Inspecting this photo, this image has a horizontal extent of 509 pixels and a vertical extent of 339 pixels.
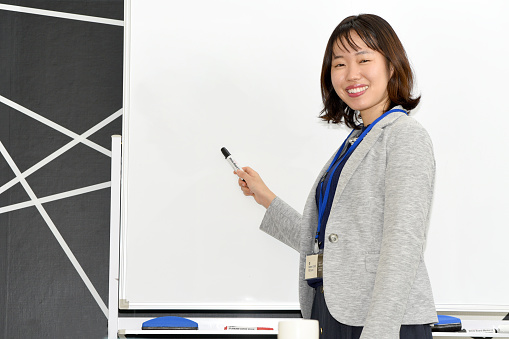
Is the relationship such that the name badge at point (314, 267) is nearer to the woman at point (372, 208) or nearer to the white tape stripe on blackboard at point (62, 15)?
the woman at point (372, 208)

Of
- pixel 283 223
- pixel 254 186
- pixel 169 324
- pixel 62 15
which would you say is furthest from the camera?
pixel 62 15

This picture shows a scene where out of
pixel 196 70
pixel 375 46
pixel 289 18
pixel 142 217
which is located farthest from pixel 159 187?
pixel 375 46

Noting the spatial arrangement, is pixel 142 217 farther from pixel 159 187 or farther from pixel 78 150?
pixel 78 150

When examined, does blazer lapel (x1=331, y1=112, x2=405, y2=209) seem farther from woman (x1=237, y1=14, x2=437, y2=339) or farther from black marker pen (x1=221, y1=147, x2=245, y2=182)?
black marker pen (x1=221, y1=147, x2=245, y2=182)

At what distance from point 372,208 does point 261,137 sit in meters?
0.94

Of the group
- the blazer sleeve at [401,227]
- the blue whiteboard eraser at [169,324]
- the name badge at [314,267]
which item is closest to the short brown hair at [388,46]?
the blazer sleeve at [401,227]

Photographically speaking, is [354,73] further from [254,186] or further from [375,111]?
[254,186]

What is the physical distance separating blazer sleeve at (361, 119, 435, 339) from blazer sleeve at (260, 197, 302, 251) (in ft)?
1.88

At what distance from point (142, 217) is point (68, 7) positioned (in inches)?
39.2

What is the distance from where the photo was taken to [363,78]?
1547mm

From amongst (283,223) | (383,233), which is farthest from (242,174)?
(383,233)

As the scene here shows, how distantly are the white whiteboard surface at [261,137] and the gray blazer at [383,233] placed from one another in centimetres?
85

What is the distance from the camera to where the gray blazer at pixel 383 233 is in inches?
49.6

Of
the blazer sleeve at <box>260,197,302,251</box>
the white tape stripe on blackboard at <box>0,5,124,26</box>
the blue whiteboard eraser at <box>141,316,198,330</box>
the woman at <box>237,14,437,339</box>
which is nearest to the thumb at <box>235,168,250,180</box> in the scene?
the blazer sleeve at <box>260,197,302,251</box>
